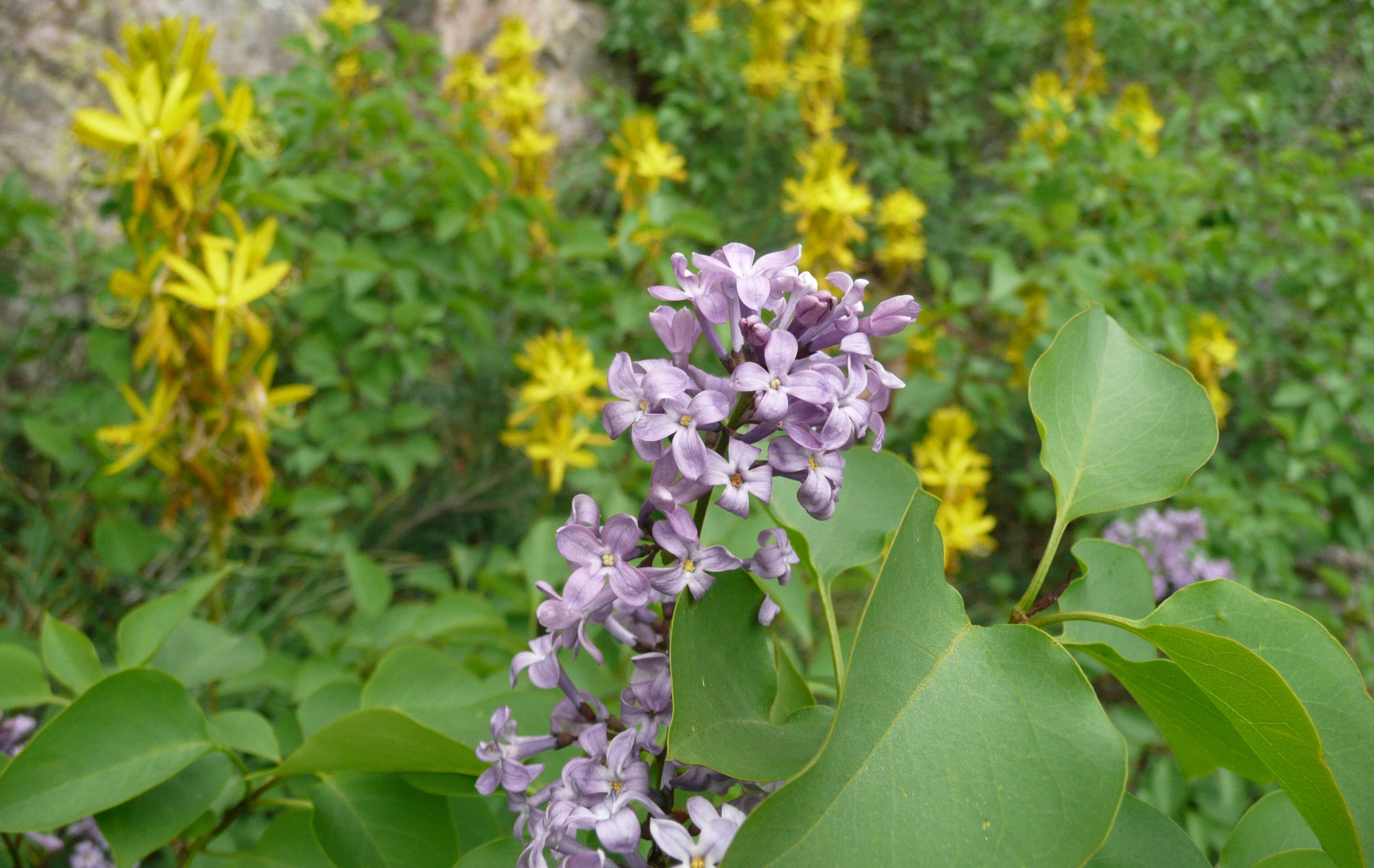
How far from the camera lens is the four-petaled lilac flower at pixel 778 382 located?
347mm

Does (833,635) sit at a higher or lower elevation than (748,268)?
lower

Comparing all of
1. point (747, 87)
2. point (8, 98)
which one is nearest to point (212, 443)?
point (8, 98)

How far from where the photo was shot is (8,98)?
1.88m

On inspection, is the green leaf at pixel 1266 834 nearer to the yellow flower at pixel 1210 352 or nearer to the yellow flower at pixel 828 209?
the yellow flower at pixel 828 209

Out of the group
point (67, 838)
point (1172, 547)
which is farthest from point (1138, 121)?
point (67, 838)

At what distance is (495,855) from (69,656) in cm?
41

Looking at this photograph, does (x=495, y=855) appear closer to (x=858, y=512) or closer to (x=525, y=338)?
(x=858, y=512)

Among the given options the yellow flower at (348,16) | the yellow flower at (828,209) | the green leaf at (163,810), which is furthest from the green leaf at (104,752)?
the yellow flower at (348,16)

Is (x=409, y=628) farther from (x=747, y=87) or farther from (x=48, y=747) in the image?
(x=747, y=87)

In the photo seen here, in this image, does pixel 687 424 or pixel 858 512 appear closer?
pixel 687 424

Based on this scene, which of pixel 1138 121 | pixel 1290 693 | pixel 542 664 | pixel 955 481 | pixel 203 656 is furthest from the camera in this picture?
pixel 1138 121

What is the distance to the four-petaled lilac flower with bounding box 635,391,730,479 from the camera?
0.34m

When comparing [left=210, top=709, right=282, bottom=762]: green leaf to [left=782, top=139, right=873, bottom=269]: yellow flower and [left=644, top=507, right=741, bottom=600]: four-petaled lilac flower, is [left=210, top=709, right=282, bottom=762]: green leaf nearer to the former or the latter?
[left=644, top=507, right=741, bottom=600]: four-petaled lilac flower

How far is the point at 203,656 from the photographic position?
2.13ft
